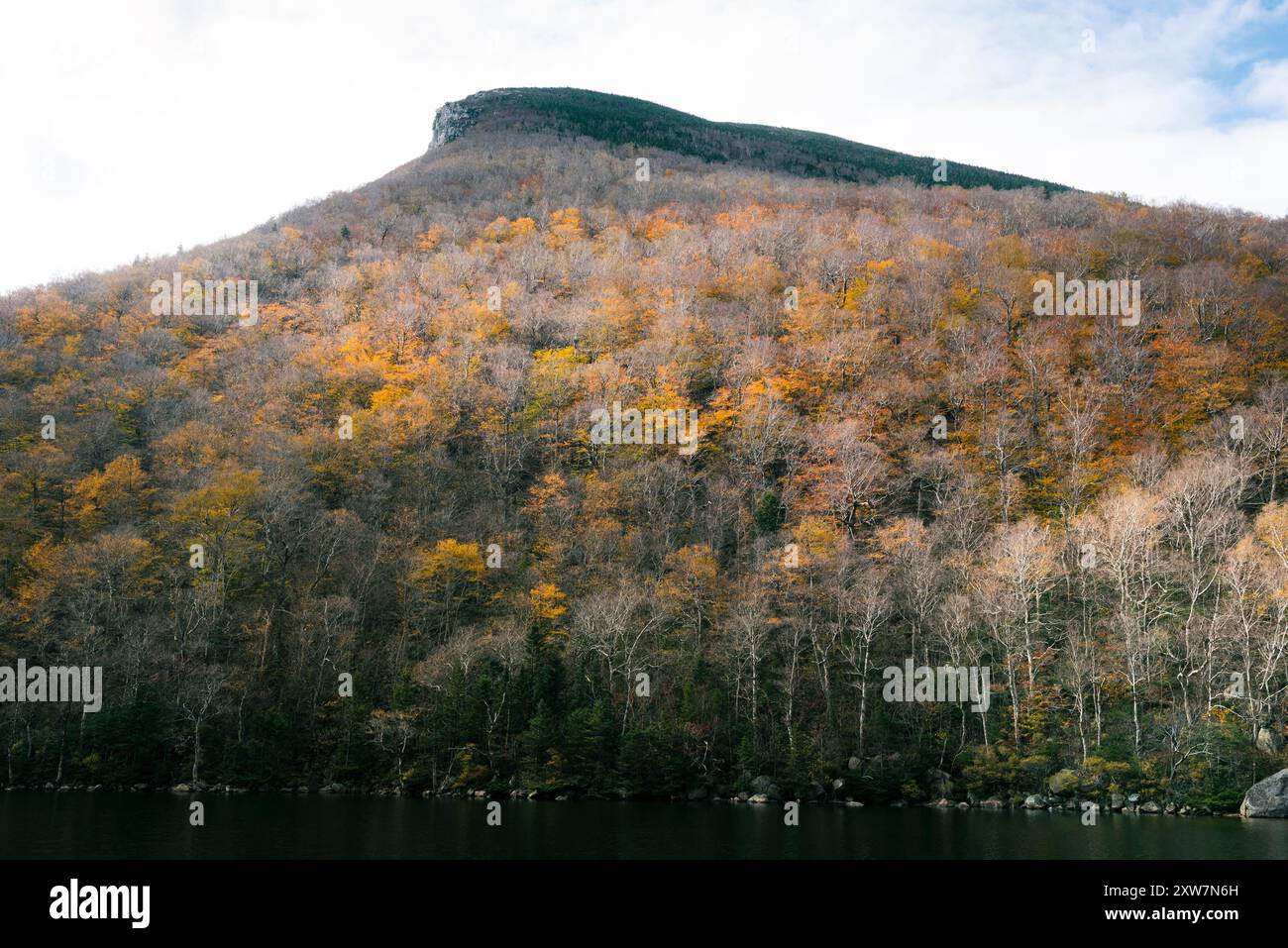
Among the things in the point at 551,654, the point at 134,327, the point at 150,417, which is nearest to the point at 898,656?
the point at 551,654

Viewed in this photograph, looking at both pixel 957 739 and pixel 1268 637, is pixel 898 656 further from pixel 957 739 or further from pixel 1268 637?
pixel 1268 637

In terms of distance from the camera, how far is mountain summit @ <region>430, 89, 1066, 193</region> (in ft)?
551

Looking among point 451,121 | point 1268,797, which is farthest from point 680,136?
point 1268,797

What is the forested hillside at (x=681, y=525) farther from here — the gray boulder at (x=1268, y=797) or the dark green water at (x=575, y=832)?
the dark green water at (x=575, y=832)

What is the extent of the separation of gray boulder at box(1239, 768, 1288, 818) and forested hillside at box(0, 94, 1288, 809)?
3.57 feet

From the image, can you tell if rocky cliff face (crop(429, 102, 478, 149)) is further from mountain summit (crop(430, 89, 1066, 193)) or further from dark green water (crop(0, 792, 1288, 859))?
dark green water (crop(0, 792, 1288, 859))

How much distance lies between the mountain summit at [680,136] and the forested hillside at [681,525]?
7829 centimetres

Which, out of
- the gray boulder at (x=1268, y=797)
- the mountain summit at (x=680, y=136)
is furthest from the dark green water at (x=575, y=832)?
the mountain summit at (x=680, y=136)

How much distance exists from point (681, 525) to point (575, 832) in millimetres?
32937

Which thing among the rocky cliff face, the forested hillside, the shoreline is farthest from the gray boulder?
the rocky cliff face

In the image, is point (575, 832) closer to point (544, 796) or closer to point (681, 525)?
point (544, 796)

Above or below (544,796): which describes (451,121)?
above

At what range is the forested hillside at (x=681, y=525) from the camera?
149 feet

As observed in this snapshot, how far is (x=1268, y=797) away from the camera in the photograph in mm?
37938
